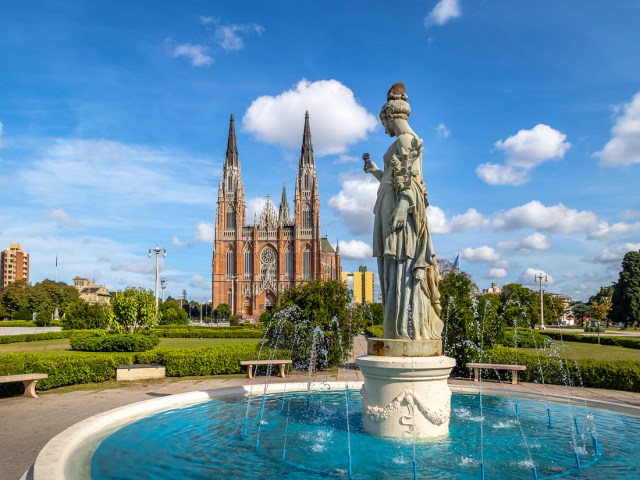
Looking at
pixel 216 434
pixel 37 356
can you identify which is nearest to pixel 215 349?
pixel 37 356

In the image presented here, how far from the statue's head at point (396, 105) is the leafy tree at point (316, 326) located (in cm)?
752

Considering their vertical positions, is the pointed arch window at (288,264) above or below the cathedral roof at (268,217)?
below

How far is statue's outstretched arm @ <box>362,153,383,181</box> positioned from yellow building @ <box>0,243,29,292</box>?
137 m

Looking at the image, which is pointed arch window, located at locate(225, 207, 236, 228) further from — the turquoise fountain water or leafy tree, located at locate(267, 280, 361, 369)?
the turquoise fountain water

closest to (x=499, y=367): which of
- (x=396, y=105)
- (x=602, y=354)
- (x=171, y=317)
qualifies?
(x=396, y=105)

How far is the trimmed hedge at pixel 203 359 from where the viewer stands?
12617mm

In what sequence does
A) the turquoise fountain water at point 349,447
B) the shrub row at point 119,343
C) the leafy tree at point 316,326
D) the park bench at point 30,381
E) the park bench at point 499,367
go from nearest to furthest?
the turquoise fountain water at point 349,447 → the park bench at point 30,381 → the park bench at point 499,367 → the leafy tree at point 316,326 → the shrub row at point 119,343

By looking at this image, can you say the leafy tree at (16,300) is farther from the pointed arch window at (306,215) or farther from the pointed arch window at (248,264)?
the pointed arch window at (306,215)

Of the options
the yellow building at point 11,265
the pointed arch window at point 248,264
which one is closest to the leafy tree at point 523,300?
the pointed arch window at point 248,264

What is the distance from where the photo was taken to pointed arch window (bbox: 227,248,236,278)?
Answer: 80.2 m

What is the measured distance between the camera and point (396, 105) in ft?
23.2

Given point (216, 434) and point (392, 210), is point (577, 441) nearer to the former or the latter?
point (392, 210)

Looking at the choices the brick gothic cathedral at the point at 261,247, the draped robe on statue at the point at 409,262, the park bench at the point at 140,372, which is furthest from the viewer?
the brick gothic cathedral at the point at 261,247

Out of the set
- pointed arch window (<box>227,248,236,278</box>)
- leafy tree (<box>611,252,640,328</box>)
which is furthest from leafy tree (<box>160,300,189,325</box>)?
leafy tree (<box>611,252,640,328</box>)
